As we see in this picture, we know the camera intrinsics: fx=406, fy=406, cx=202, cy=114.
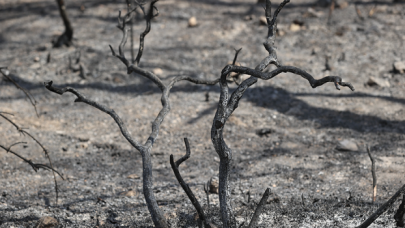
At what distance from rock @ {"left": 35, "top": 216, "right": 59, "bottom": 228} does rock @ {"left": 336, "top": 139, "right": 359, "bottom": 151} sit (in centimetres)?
331

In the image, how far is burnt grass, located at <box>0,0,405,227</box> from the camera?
3.88 meters

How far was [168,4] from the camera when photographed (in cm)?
938

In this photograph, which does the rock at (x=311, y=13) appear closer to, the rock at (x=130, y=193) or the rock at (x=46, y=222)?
the rock at (x=130, y=193)

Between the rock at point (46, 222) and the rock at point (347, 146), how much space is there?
3306 millimetres

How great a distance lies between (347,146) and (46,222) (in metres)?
3.44

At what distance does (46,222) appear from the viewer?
3361 millimetres

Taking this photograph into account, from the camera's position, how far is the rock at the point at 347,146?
4879 mm

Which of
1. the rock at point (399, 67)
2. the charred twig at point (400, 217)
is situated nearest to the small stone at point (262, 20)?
the rock at point (399, 67)

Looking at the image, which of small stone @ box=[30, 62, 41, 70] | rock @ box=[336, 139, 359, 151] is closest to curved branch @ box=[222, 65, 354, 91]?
rock @ box=[336, 139, 359, 151]

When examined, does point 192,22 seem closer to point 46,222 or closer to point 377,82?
point 377,82

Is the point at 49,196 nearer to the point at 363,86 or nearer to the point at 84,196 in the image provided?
the point at 84,196

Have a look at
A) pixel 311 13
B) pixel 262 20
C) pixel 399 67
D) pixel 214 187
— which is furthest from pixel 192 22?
pixel 214 187

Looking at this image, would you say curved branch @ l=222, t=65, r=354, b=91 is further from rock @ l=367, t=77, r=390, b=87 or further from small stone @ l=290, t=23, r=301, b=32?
small stone @ l=290, t=23, r=301, b=32

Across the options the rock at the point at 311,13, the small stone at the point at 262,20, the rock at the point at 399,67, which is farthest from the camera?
the rock at the point at 311,13
